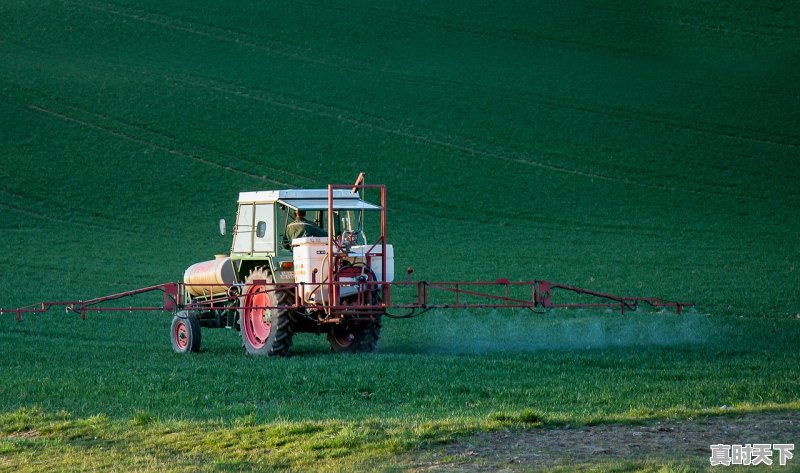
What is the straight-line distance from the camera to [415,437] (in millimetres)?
11898

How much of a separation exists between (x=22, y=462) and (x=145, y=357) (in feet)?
31.0

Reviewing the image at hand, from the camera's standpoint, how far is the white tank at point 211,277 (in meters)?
22.0

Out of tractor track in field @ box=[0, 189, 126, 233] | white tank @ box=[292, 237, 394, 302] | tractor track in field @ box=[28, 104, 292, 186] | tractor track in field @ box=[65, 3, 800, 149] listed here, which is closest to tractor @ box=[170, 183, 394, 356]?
white tank @ box=[292, 237, 394, 302]

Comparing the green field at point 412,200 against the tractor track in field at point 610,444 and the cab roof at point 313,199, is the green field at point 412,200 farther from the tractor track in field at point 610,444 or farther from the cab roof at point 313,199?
the cab roof at point 313,199

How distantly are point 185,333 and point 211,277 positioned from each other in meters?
1.29

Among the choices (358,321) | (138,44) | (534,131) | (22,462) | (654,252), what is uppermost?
(138,44)

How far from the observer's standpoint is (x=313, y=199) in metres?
21.2

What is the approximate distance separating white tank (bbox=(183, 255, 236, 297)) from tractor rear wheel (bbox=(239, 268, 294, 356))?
0.57 metres

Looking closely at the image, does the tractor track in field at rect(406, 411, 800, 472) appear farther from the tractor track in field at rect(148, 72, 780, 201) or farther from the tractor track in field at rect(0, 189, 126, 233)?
the tractor track in field at rect(148, 72, 780, 201)

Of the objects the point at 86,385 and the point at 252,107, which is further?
the point at 252,107

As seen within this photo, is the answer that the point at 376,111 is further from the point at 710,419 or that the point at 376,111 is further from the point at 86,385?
the point at 710,419

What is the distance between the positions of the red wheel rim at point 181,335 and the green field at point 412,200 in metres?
0.43

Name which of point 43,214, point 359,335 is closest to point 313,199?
point 359,335

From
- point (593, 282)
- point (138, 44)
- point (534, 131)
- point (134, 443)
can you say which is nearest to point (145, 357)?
point (134, 443)
